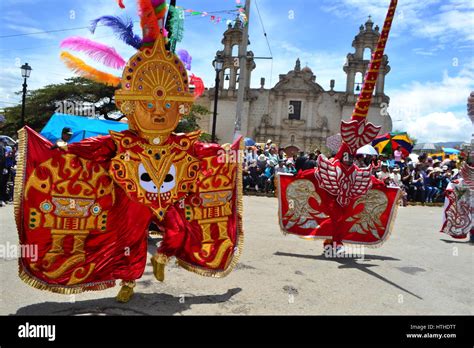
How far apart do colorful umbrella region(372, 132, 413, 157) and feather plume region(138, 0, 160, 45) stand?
14753 mm

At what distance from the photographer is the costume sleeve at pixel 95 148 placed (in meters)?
3.29

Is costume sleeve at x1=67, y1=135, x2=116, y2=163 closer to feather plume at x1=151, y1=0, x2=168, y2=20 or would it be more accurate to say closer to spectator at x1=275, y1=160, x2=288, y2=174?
feather plume at x1=151, y1=0, x2=168, y2=20

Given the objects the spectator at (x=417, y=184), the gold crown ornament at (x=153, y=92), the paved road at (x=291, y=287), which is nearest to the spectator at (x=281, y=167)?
the spectator at (x=417, y=184)

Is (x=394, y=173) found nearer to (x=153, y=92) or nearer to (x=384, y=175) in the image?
(x=384, y=175)

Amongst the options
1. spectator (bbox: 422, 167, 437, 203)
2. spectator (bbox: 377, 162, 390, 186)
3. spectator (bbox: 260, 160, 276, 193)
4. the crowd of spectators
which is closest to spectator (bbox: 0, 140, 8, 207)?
the crowd of spectators

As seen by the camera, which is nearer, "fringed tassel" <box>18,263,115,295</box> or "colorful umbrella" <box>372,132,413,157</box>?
"fringed tassel" <box>18,263,115,295</box>

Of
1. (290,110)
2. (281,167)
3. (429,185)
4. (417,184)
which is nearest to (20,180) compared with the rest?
(281,167)

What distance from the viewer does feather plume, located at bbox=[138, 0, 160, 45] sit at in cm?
341

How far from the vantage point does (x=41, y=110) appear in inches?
973

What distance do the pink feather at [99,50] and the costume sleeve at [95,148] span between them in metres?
0.71

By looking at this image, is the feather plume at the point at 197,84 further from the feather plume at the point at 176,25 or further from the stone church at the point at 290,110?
the stone church at the point at 290,110

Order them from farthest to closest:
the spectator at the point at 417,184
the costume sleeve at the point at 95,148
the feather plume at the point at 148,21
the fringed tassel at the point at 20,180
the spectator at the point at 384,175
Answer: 1. the spectator at the point at 417,184
2. the spectator at the point at 384,175
3. the feather plume at the point at 148,21
4. the costume sleeve at the point at 95,148
5. the fringed tassel at the point at 20,180

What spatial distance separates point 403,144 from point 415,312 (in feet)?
45.7

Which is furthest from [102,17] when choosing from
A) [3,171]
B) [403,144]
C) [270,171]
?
[403,144]
